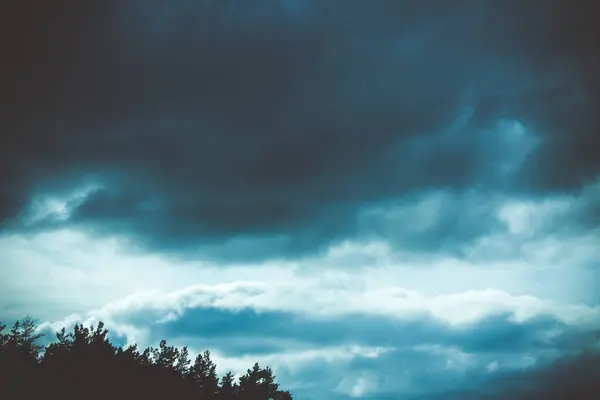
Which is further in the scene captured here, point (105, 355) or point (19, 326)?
point (19, 326)

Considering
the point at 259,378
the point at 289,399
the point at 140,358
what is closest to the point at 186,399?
the point at 140,358

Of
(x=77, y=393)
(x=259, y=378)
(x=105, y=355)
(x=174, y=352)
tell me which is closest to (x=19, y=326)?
(x=105, y=355)

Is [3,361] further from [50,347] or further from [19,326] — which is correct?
[19,326]

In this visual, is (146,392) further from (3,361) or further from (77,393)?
(3,361)

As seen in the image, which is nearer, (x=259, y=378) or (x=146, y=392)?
(x=146, y=392)

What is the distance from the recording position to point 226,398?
8394 cm

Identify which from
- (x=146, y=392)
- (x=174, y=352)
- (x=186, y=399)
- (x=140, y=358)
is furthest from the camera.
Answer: (x=174, y=352)

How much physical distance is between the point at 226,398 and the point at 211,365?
8.23 meters

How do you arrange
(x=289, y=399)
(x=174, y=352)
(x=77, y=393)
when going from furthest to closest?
(x=289, y=399), (x=174, y=352), (x=77, y=393)

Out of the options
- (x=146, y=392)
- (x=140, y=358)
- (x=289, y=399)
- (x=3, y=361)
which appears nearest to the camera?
(x=3, y=361)

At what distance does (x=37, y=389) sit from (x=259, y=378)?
48.1m

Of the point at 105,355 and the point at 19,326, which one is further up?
the point at 19,326

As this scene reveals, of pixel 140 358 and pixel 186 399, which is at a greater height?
pixel 140 358

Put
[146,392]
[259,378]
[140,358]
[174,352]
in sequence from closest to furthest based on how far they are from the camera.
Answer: [146,392] → [140,358] → [174,352] → [259,378]
